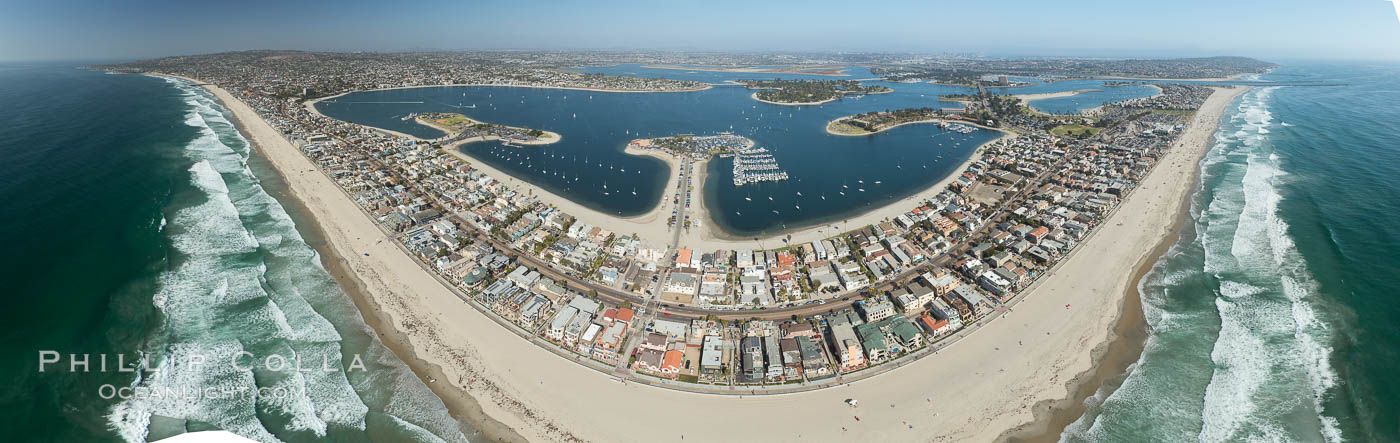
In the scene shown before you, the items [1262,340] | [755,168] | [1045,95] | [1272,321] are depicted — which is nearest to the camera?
[1262,340]

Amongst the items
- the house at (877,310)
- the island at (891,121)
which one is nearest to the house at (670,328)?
the house at (877,310)

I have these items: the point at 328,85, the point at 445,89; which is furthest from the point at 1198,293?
the point at 328,85

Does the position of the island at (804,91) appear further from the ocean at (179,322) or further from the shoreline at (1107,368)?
the ocean at (179,322)

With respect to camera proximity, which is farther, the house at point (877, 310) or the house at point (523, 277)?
the house at point (523, 277)

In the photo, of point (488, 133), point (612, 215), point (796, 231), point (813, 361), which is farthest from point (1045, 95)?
point (813, 361)

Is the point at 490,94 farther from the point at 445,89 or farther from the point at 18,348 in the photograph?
the point at 18,348

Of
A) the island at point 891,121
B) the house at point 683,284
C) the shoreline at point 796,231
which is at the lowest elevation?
the house at point 683,284

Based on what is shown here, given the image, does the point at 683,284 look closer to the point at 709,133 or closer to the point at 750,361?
the point at 750,361

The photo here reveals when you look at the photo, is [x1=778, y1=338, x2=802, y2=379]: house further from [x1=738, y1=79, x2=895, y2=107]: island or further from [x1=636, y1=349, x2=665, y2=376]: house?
[x1=738, y1=79, x2=895, y2=107]: island
